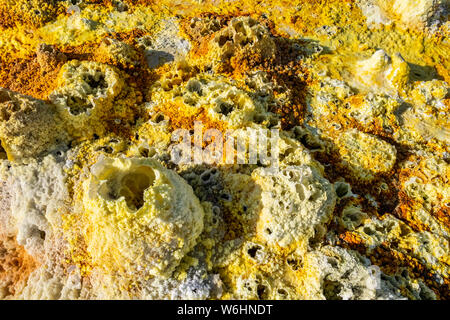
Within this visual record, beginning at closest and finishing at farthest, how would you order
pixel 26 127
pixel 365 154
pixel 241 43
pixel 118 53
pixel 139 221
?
pixel 139 221, pixel 26 127, pixel 365 154, pixel 118 53, pixel 241 43

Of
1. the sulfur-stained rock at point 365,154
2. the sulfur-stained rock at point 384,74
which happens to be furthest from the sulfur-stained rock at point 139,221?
the sulfur-stained rock at point 384,74

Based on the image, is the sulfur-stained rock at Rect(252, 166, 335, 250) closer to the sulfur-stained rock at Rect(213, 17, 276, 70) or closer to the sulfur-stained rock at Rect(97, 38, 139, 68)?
the sulfur-stained rock at Rect(213, 17, 276, 70)

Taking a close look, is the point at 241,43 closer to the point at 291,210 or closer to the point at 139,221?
the point at 291,210

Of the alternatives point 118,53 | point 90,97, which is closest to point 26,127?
point 90,97

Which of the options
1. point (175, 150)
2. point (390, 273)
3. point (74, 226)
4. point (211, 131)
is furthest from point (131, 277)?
point (390, 273)

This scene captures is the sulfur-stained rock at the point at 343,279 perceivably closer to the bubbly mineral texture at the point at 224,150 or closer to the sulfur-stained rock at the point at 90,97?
the bubbly mineral texture at the point at 224,150

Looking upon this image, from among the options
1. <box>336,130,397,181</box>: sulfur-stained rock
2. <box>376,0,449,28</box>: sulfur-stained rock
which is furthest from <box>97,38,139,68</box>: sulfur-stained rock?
<box>376,0,449,28</box>: sulfur-stained rock
